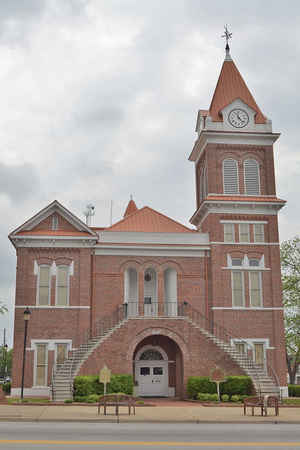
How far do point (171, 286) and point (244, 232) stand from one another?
18.6 feet

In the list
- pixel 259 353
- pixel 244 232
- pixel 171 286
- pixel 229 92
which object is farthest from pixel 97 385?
pixel 229 92

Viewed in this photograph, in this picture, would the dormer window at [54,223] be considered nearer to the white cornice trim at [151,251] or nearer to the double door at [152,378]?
the white cornice trim at [151,251]

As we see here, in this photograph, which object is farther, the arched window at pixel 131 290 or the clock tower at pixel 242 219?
the arched window at pixel 131 290

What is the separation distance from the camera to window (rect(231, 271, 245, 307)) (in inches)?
1296

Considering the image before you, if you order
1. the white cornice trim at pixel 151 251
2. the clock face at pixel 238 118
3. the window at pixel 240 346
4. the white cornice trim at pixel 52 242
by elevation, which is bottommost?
the window at pixel 240 346

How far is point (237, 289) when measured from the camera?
33.2 meters

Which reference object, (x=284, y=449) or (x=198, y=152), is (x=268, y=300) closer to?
(x=198, y=152)

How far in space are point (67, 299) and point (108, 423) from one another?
1495cm

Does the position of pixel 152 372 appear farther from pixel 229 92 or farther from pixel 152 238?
pixel 229 92

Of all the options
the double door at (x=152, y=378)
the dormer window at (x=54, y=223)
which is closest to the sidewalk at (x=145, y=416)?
the double door at (x=152, y=378)

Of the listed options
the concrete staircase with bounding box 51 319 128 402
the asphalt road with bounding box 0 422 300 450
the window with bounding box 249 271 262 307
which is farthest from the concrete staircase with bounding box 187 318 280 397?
the asphalt road with bounding box 0 422 300 450

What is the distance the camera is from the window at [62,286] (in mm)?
31953

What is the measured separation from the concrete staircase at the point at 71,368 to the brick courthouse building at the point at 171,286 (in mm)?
128

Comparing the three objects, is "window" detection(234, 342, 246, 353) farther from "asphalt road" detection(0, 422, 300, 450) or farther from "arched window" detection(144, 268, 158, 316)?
"asphalt road" detection(0, 422, 300, 450)
